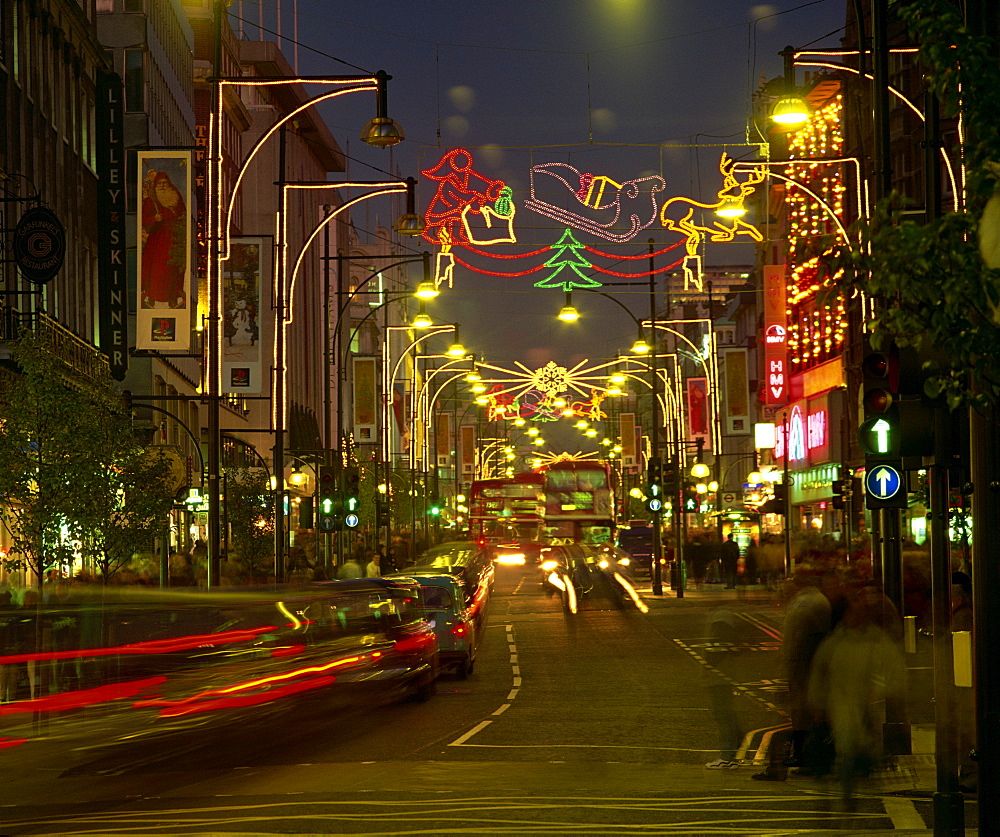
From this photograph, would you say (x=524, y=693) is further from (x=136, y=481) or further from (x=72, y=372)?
(x=72, y=372)

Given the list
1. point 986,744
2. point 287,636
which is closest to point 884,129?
point 287,636

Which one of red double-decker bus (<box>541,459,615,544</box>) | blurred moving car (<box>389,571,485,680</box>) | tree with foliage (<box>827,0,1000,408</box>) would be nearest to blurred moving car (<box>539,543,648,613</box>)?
blurred moving car (<box>389,571,485,680</box>)

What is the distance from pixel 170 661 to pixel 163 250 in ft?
52.2

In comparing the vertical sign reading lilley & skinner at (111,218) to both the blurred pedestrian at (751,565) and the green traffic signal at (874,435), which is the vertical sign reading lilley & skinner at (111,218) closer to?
the blurred pedestrian at (751,565)

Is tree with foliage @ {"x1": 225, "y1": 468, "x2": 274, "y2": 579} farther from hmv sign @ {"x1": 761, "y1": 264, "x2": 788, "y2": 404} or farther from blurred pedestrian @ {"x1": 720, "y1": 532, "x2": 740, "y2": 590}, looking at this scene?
hmv sign @ {"x1": 761, "y1": 264, "x2": 788, "y2": 404}

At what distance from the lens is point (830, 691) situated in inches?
492

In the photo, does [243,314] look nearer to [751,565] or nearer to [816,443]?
[751,565]

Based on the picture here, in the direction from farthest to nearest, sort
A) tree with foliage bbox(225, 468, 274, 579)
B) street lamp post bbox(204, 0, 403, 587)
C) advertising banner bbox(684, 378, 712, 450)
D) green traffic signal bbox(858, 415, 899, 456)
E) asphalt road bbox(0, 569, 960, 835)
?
1. advertising banner bbox(684, 378, 712, 450)
2. tree with foliage bbox(225, 468, 274, 579)
3. street lamp post bbox(204, 0, 403, 587)
4. green traffic signal bbox(858, 415, 899, 456)
5. asphalt road bbox(0, 569, 960, 835)

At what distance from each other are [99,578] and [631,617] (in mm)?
13341

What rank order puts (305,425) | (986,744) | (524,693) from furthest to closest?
(305,425)
(524,693)
(986,744)

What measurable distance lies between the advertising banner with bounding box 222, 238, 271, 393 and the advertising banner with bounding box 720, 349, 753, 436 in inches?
1000

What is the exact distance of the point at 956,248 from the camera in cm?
816

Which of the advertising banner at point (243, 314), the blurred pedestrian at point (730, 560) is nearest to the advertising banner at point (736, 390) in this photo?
the blurred pedestrian at point (730, 560)

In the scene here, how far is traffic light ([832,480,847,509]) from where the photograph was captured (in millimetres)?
36250
